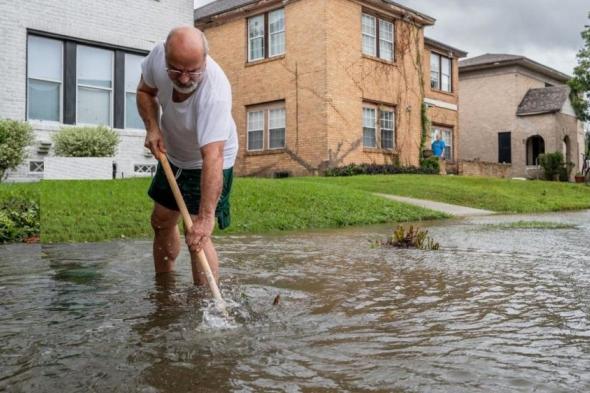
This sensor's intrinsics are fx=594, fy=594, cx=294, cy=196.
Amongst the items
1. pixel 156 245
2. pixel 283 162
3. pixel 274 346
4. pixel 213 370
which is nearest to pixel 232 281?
pixel 156 245

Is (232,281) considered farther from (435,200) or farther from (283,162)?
(283,162)

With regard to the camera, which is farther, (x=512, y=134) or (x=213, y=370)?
(x=512, y=134)

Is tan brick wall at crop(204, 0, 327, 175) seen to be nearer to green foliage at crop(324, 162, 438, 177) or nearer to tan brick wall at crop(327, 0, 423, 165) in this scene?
tan brick wall at crop(327, 0, 423, 165)

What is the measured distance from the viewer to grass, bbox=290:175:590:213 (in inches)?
574

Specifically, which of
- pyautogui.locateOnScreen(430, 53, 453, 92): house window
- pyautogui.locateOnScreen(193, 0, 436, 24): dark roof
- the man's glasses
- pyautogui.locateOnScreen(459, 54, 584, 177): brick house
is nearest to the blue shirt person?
pyautogui.locateOnScreen(430, 53, 453, 92): house window

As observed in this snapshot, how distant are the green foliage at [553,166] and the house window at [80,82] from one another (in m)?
22.2

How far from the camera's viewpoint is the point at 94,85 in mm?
14617

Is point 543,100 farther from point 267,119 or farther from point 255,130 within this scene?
point 255,130

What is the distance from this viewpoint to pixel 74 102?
14195 millimetres

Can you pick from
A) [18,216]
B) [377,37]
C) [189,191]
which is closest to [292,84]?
[377,37]

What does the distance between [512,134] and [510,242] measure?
27.8 meters

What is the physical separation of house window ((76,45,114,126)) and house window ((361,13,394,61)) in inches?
397

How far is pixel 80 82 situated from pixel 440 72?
1701cm

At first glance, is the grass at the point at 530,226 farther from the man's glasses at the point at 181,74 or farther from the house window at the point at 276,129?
the house window at the point at 276,129
